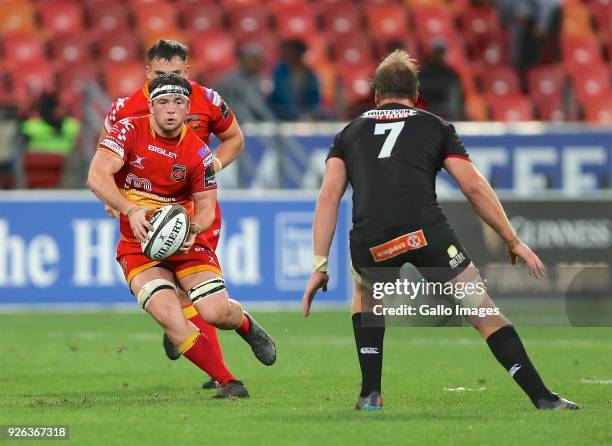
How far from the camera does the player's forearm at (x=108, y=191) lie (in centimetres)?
836

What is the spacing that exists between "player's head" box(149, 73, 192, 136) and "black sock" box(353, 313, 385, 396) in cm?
175

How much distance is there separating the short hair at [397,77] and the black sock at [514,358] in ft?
4.51

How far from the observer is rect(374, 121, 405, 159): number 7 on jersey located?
7.65 metres

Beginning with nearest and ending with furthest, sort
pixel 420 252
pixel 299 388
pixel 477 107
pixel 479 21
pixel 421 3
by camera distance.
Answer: pixel 420 252 < pixel 299 388 < pixel 477 107 < pixel 479 21 < pixel 421 3

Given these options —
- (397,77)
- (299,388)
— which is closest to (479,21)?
(299,388)

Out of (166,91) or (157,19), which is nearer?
(166,91)

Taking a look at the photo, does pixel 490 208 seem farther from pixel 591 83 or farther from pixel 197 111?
pixel 591 83

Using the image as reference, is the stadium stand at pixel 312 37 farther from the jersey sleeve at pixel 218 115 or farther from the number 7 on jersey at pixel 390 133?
the number 7 on jersey at pixel 390 133

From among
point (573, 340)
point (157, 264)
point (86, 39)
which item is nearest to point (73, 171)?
point (86, 39)

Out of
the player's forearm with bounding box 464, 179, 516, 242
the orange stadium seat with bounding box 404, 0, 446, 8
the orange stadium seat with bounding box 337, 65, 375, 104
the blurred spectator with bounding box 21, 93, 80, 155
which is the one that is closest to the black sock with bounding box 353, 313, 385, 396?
the player's forearm with bounding box 464, 179, 516, 242

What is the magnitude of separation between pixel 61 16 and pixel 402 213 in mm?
15372

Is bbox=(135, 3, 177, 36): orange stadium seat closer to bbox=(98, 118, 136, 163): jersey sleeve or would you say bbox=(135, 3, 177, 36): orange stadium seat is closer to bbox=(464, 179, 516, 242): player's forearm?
bbox=(98, 118, 136, 163): jersey sleeve

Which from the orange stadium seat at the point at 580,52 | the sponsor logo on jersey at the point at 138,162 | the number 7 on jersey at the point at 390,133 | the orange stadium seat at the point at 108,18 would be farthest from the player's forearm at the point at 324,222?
the orange stadium seat at the point at 580,52

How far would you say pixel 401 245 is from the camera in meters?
7.57
